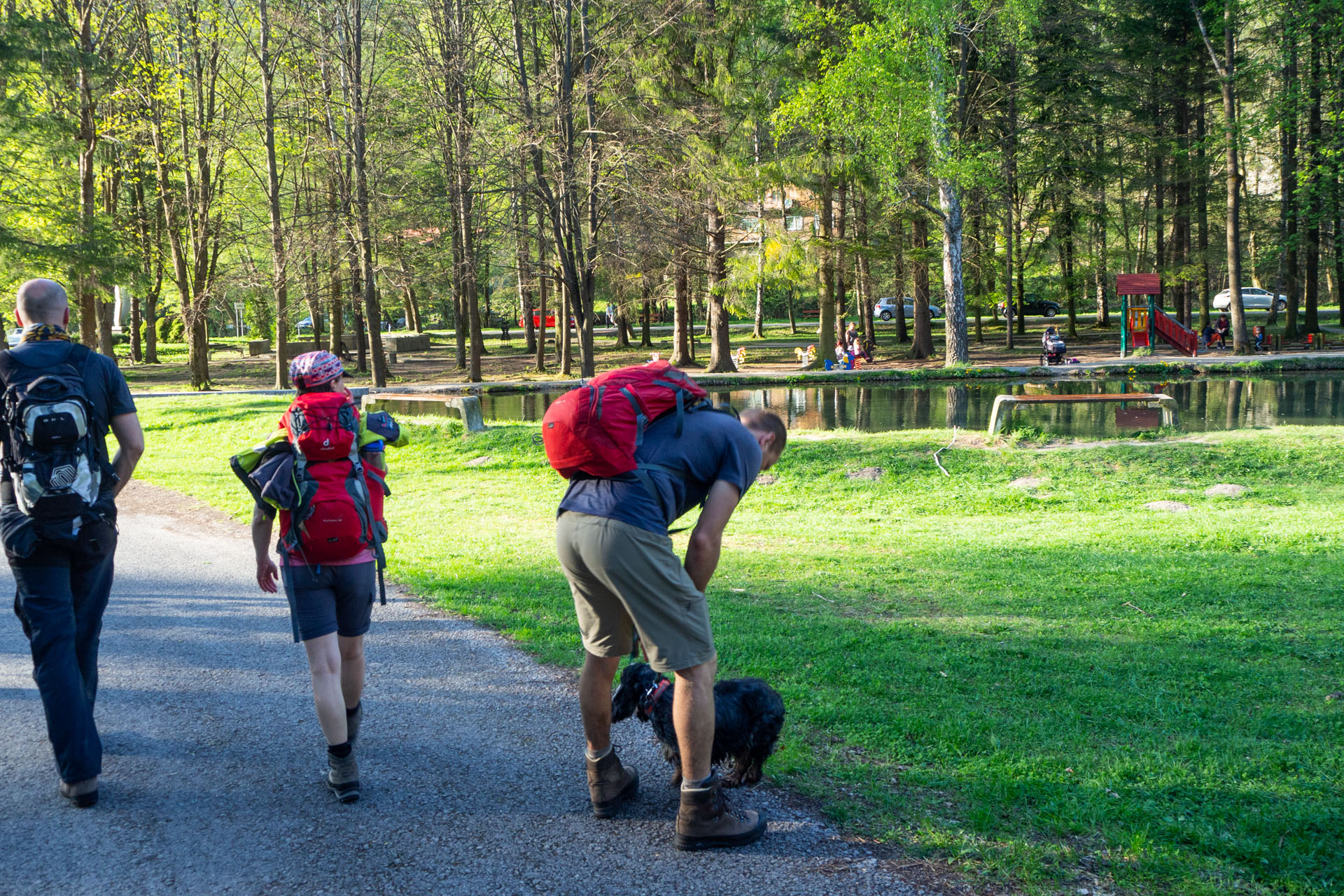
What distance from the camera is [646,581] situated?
3.16 metres

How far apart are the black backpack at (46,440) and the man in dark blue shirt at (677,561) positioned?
1946 mm

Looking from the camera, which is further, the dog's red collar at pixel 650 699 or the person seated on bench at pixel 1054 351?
the person seated on bench at pixel 1054 351

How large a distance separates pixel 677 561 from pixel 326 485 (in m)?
1.44

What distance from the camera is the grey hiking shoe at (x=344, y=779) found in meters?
3.69

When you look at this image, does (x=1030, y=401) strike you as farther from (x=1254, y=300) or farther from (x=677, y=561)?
(x=1254, y=300)

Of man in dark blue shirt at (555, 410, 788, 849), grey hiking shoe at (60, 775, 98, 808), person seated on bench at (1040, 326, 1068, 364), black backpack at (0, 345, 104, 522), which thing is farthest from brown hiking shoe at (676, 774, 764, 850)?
person seated on bench at (1040, 326, 1068, 364)

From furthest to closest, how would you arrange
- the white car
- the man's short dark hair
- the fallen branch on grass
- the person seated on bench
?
the white car
the person seated on bench
the fallen branch on grass
the man's short dark hair

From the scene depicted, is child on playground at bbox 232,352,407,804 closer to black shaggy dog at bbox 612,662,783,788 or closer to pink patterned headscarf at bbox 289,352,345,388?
pink patterned headscarf at bbox 289,352,345,388

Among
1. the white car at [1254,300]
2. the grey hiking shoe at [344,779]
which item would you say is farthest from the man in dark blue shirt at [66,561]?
the white car at [1254,300]

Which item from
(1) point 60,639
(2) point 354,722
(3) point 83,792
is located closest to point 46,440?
(1) point 60,639

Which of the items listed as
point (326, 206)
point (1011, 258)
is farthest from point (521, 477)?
point (1011, 258)

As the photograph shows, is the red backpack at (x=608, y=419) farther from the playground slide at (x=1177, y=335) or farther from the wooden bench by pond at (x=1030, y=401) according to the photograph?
the playground slide at (x=1177, y=335)

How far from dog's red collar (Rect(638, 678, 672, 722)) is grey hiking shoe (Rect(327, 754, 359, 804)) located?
110 cm

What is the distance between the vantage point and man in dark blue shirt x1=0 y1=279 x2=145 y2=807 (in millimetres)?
3695
